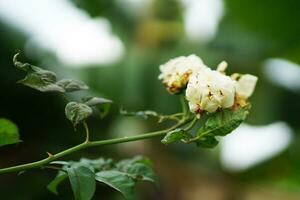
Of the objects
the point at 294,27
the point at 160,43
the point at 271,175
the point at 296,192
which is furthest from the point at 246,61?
the point at 296,192

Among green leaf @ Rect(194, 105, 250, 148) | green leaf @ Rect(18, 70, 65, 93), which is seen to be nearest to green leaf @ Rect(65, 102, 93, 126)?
green leaf @ Rect(18, 70, 65, 93)

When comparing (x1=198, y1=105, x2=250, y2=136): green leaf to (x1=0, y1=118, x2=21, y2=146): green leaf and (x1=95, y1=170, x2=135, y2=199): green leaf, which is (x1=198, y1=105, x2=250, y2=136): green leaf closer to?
(x1=95, y1=170, x2=135, y2=199): green leaf

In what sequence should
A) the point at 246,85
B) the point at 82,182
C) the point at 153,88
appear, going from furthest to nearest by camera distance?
the point at 153,88 < the point at 246,85 < the point at 82,182

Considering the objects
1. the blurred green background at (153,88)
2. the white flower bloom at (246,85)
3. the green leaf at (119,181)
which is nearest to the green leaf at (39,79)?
the green leaf at (119,181)

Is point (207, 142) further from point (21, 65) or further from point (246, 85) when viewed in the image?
point (21, 65)

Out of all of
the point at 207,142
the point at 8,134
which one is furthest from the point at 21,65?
the point at 207,142

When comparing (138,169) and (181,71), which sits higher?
(181,71)

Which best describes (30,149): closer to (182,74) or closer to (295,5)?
(295,5)
